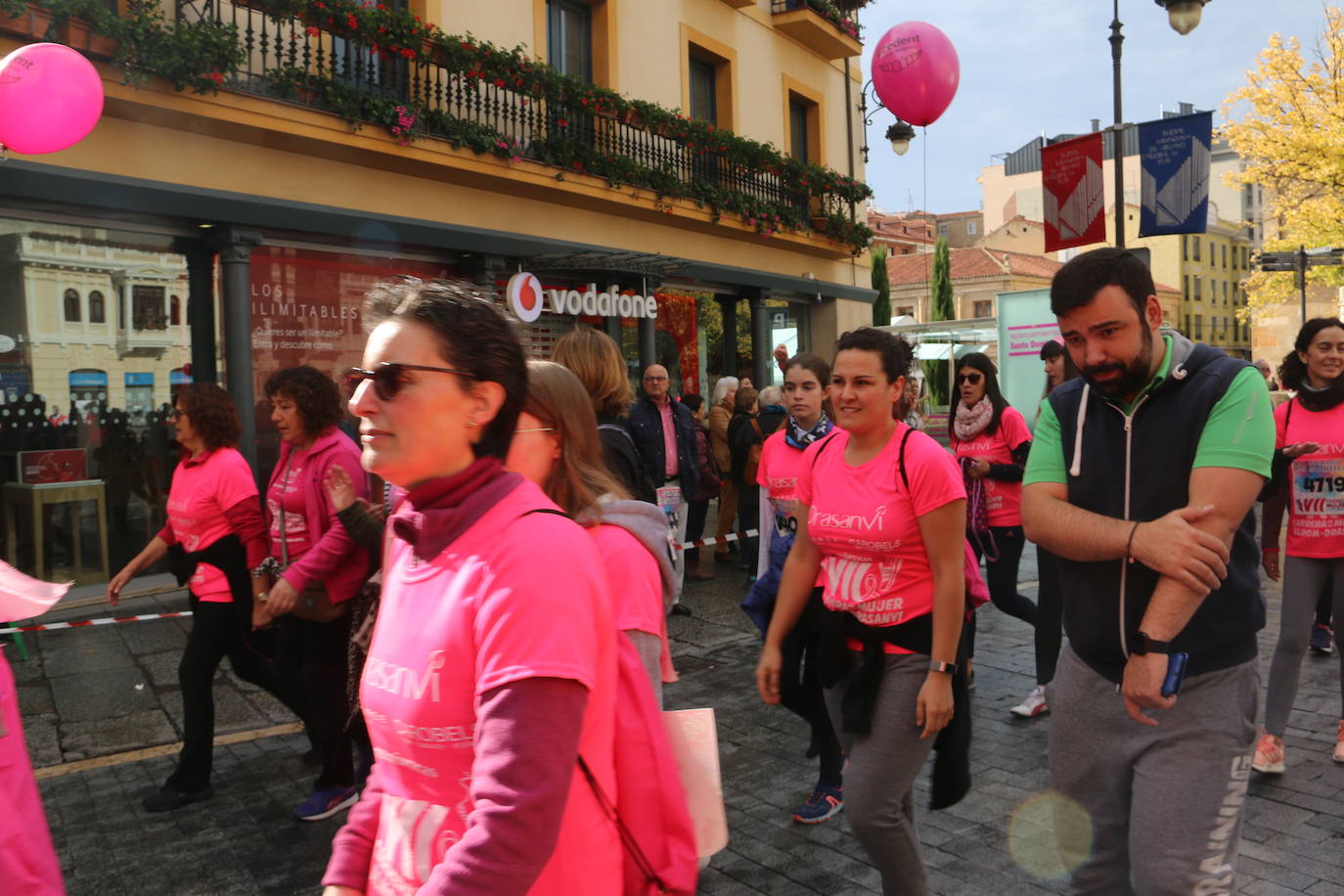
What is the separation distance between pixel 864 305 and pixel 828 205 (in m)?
2.53

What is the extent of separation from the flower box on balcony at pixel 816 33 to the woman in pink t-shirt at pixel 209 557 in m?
15.0

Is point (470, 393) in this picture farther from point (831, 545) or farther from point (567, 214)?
point (567, 214)

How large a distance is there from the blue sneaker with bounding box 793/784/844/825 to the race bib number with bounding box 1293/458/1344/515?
269cm

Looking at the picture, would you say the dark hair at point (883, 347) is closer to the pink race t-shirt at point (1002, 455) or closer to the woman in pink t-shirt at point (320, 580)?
the woman in pink t-shirt at point (320, 580)

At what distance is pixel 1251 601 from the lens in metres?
2.63

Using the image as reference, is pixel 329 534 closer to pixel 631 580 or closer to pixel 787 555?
pixel 787 555

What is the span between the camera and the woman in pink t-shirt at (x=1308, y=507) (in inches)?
191

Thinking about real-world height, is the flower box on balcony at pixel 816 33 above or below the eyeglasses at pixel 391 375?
above

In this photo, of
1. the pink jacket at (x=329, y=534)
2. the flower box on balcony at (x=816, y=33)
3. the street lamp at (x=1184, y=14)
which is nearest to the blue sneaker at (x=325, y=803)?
the pink jacket at (x=329, y=534)

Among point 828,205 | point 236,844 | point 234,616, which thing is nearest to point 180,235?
point 234,616

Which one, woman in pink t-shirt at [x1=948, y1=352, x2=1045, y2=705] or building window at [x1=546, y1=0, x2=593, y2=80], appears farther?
building window at [x1=546, y1=0, x2=593, y2=80]

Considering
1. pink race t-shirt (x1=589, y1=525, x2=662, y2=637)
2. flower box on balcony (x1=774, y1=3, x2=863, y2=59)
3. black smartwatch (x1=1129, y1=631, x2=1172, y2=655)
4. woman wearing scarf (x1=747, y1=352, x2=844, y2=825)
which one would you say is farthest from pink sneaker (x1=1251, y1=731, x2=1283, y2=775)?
flower box on balcony (x1=774, y1=3, x2=863, y2=59)

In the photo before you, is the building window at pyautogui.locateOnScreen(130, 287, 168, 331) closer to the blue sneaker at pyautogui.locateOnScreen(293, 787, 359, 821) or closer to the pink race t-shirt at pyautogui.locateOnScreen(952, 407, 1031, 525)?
the blue sneaker at pyautogui.locateOnScreen(293, 787, 359, 821)

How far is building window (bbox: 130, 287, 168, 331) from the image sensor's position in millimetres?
9945
